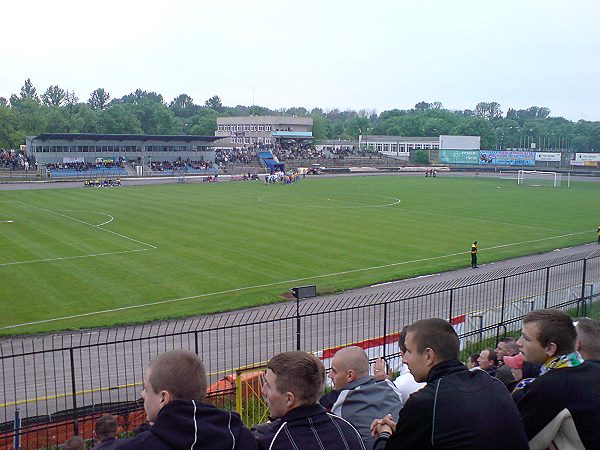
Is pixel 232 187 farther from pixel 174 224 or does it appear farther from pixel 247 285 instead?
pixel 247 285

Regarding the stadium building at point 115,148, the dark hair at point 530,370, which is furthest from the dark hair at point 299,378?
the stadium building at point 115,148

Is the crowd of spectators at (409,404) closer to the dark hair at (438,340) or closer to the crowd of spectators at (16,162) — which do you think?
the dark hair at (438,340)

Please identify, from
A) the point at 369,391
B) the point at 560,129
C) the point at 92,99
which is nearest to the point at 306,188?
the point at 369,391

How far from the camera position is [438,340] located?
13.8 ft

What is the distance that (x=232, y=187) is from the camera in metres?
74.8

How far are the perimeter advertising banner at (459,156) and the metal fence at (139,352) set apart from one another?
9924 centimetres

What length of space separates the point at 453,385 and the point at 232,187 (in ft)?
235

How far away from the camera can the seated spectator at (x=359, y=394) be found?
4754mm

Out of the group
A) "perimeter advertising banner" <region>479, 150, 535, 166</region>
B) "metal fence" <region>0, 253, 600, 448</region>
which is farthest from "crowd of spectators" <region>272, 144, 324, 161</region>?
"metal fence" <region>0, 253, 600, 448</region>

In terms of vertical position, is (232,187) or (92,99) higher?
(92,99)

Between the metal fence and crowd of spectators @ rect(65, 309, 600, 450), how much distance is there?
6.00 m

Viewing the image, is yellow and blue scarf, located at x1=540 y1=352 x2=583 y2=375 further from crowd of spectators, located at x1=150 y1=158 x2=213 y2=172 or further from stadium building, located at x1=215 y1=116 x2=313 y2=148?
stadium building, located at x1=215 y1=116 x2=313 y2=148

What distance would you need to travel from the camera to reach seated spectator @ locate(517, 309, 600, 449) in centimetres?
431

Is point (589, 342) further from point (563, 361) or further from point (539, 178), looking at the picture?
point (539, 178)
